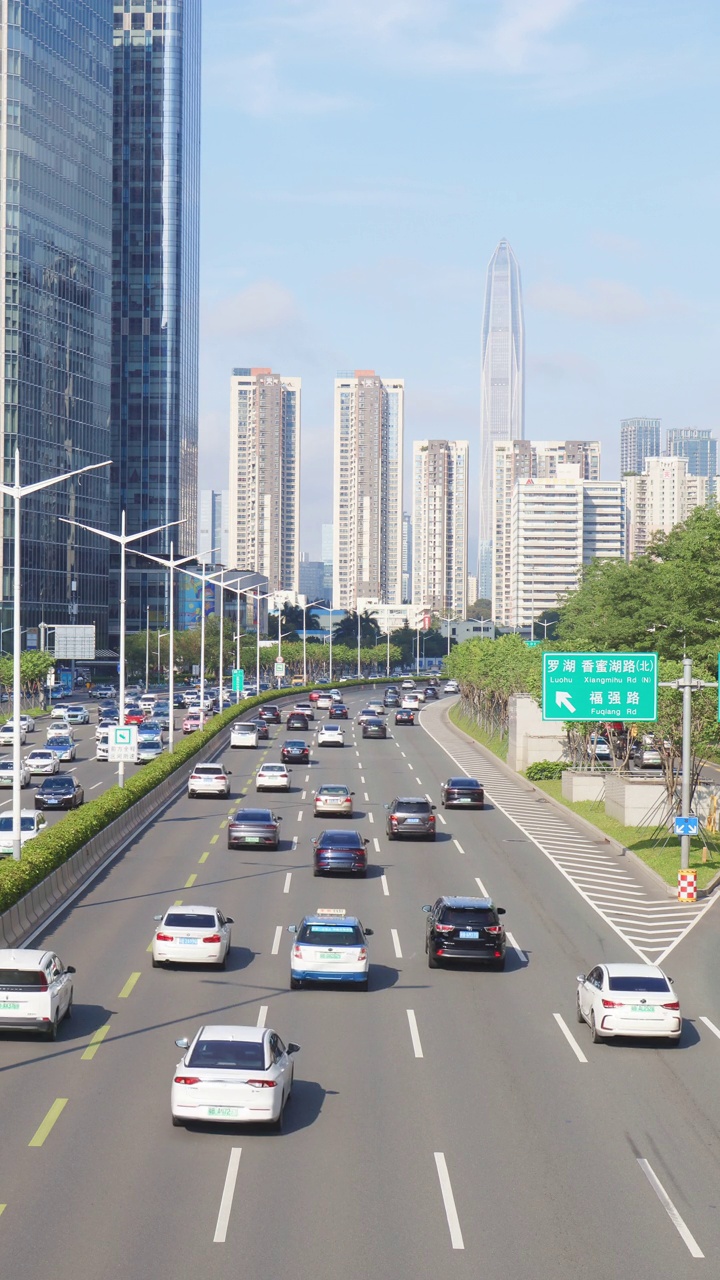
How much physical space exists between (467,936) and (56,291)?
138 meters

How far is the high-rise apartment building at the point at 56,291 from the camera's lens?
145875mm

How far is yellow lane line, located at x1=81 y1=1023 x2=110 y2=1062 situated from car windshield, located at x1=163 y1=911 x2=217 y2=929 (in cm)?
450

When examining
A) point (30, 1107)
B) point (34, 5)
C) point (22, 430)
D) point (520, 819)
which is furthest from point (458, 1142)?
point (34, 5)

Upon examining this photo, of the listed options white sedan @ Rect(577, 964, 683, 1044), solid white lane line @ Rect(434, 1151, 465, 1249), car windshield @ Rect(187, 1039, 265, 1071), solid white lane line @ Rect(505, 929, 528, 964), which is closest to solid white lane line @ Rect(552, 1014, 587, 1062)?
white sedan @ Rect(577, 964, 683, 1044)

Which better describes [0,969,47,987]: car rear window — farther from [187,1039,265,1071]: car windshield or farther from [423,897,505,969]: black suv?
[423,897,505,969]: black suv

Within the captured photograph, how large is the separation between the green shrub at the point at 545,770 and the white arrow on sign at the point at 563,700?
2199 centimetres

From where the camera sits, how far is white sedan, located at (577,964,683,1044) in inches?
911

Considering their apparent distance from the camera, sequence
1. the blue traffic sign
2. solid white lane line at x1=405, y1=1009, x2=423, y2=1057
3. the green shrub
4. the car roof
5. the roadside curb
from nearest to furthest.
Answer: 1. the car roof
2. solid white lane line at x1=405, y1=1009, x2=423, y2=1057
3. the blue traffic sign
4. the roadside curb
5. the green shrub

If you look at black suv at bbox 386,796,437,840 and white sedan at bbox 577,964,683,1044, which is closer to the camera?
white sedan at bbox 577,964,683,1044

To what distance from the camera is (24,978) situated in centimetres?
2227

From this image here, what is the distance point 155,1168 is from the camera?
16469mm

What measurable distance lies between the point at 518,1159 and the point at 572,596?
117 metres

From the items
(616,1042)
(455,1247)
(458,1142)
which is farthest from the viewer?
(616,1042)

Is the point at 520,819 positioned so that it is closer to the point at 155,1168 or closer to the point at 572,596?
the point at 155,1168
